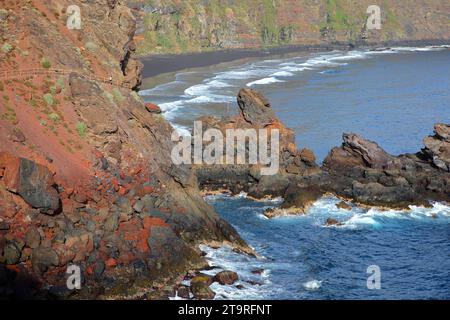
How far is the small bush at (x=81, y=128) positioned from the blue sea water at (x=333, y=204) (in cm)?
1002

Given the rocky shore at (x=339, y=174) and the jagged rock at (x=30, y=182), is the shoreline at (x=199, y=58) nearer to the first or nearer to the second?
the rocky shore at (x=339, y=174)

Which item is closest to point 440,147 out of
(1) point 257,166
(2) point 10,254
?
(1) point 257,166

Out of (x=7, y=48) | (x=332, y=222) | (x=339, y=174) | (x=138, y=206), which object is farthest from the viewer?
(x=339, y=174)

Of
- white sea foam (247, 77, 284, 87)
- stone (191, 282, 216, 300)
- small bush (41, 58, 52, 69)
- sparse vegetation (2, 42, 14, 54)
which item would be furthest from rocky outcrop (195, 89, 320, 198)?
white sea foam (247, 77, 284, 87)

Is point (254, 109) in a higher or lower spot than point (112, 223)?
higher

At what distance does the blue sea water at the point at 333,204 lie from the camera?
115ft

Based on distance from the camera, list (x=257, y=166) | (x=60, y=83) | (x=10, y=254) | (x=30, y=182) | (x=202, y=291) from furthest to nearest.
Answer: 1. (x=257, y=166)
2. (x=60, y=83)
3. (x=202, y=291)
4. (x=30, y=182)
5. (x=10, y=254)

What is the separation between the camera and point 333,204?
5031cm

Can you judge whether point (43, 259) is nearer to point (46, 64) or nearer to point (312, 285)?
point (46, 64)

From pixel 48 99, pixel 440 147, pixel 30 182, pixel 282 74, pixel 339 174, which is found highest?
pixel 48 99

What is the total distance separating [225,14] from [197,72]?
69.6 metres

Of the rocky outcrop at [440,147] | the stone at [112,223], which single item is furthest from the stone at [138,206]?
the rocky outcrop at [440,147]

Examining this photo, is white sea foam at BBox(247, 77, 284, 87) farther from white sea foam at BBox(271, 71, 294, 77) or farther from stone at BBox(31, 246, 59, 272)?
stone at BBox(31, 246, 59, 272)

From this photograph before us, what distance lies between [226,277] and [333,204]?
2035 cm
